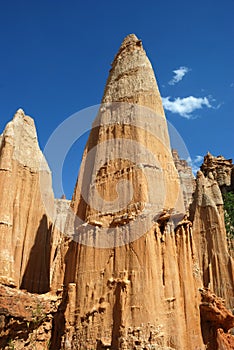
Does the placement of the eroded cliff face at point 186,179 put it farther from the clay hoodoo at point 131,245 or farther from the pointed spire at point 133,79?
the clay hoodoo at point 131,245

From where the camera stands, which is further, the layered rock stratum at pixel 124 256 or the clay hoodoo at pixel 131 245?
the layered rock stratum at pixel 124 256

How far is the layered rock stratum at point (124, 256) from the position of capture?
1410 centimetres

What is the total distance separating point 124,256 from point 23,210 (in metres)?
12.6

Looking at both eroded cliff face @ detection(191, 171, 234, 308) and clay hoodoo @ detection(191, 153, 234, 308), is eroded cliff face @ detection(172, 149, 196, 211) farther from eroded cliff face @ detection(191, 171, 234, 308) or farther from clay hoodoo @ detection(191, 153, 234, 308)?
eroded cliff face @ detection(191, 171, 234, 308)

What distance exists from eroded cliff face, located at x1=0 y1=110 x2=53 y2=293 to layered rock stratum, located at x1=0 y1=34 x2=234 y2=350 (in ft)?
0.53

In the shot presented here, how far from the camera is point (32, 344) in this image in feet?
48.8

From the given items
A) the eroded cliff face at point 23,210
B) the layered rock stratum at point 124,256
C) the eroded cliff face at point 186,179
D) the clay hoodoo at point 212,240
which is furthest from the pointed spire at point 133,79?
the eroded cliff face at point 186,179

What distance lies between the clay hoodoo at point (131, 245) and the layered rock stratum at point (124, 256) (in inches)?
1.7

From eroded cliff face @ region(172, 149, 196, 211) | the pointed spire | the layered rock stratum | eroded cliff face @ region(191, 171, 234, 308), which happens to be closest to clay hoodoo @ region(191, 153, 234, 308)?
eroded cliff face @ region(191, 171, 234, 308)

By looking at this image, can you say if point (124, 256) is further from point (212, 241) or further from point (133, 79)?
point (212, 241)

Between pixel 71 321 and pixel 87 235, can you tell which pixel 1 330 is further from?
pixel 87 235

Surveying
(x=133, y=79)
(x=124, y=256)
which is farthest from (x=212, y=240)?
(x=124, y=256)

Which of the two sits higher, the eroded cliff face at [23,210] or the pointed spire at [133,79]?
the pointed spire at [133,79]

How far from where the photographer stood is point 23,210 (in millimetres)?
25609
